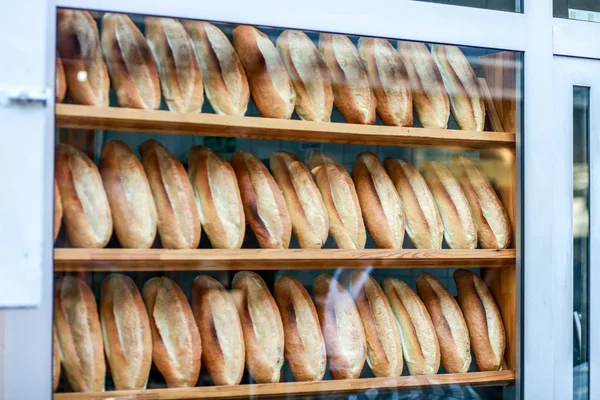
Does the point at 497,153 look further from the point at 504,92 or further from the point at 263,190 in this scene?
the point at 263,190

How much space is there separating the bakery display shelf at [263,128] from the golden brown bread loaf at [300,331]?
35 cm

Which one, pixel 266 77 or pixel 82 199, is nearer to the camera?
pixel 82 199

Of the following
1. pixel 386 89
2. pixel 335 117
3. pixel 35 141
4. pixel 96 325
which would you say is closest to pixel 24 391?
pixel 96 325

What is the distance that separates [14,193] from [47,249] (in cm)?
14

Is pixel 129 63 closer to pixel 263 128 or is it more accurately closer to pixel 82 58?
pixel 82 58

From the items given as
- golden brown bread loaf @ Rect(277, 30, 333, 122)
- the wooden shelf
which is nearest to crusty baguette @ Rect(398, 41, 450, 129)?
golden brown bread loaf @ Rect(277, 30, 333, 122)

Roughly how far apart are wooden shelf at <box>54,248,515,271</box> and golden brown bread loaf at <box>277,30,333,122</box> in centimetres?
33

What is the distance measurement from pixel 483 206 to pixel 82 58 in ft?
3.40

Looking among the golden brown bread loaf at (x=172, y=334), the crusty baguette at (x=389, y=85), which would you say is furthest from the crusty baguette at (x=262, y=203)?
the crusty baguette at (x=389, y=85)

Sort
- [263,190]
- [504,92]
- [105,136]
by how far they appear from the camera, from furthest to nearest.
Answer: [504,92], [263,190], [105,136]

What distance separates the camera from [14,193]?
132 cm

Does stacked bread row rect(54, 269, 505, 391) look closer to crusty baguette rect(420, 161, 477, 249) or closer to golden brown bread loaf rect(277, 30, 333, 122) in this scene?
crusty baguette rect(420, 161, 477, 249)

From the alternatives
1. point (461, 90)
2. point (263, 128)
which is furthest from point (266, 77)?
point (461, 90)

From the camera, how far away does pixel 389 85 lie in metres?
1.74
